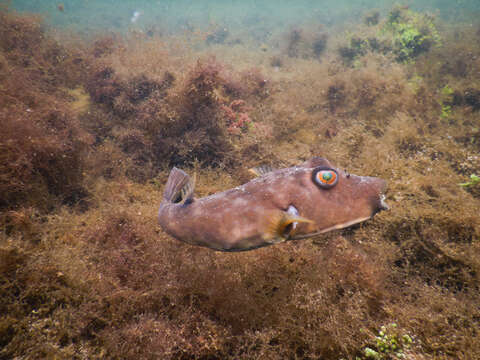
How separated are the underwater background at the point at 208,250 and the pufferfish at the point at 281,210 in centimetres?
102

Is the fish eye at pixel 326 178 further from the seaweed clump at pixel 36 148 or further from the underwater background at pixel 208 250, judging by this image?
the seaweed clump at pixel 36 148

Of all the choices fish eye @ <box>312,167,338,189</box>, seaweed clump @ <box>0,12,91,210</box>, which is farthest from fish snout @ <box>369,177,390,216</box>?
seaweed clump @ <box>0,12,91,210</box>

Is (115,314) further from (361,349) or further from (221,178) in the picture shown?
(221,178)

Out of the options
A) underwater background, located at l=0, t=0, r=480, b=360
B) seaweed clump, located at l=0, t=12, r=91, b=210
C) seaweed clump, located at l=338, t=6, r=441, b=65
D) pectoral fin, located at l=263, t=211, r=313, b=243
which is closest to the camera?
pectoral fin, located at l=263, t=211, r=313, b=243

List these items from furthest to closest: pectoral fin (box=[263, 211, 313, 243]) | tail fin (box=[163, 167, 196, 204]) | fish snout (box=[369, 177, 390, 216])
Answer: tail fin (box=[163, 167, 196, 204])
fish snout (box=[369, 177, 390, 216])
pectoral fin (box=[263, 211, 313, 243])

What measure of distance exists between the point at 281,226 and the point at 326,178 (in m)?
0.66

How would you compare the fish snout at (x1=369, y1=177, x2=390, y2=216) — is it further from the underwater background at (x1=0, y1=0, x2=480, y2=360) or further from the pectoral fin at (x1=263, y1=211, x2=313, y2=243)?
the underwater background at (x1=0, y1=0, x2=480, y2=360)

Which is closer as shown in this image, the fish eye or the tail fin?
the fish eye

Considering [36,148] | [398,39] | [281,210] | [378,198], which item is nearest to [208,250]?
[281,210]

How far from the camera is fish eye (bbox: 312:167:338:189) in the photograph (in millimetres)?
2113

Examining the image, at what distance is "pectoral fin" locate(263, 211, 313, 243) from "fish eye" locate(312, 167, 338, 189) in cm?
39

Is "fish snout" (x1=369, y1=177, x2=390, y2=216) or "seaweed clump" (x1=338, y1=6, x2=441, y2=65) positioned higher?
"seaweed clump" (x1=338, y1=6, x2=441, y2=65)

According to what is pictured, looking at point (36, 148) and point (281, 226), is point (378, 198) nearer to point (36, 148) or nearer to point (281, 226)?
point (281, 226)

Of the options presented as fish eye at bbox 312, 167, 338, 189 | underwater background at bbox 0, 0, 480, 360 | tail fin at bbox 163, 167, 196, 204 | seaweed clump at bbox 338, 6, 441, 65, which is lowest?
underwater background at bbox 0, 0, 480, 360
